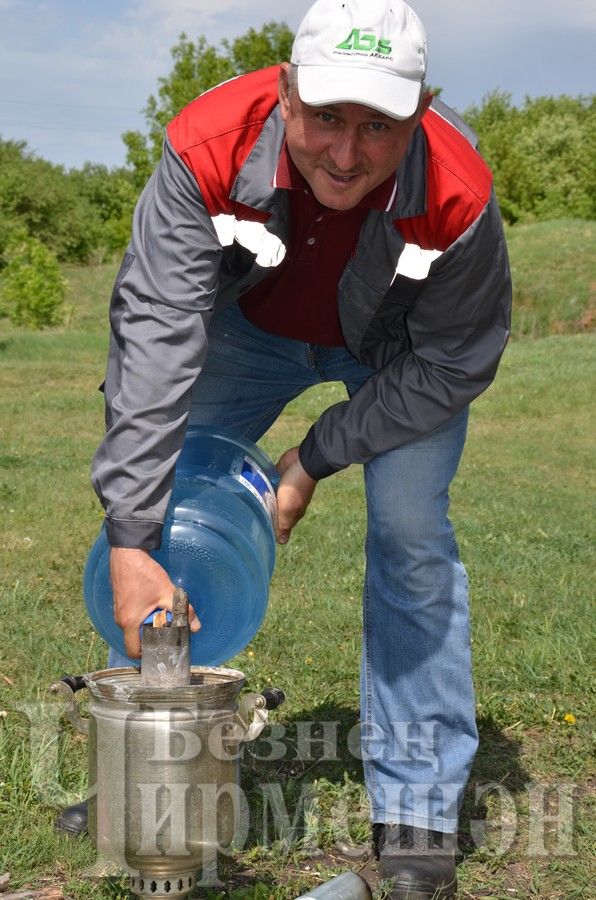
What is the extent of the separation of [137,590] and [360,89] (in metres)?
1.15

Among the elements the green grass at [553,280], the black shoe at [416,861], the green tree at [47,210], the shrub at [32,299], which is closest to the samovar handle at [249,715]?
the black shoe at [416,861]

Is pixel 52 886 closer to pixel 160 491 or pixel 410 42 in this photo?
pixel 160 491

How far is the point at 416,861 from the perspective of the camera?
3.11 metres

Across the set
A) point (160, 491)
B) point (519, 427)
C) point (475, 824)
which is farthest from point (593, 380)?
point (160, 491)

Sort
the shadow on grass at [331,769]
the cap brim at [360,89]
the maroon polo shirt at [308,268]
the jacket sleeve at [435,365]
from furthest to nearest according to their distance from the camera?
the shadow on grass at [331,769], the jacket sleeve at [435,365], the maroon polo shirt at [308,268], the cap brim at [360,89]

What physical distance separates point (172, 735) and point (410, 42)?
1540 millimetres

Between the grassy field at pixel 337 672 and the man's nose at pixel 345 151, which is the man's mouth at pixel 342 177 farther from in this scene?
the grassy field at pixel 337 672

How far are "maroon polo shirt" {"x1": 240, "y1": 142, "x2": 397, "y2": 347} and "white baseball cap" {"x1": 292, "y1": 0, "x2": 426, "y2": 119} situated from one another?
10.9 inches

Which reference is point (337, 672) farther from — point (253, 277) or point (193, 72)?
point (193, 72)

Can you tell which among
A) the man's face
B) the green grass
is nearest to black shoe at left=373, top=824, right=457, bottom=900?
Answer: the man's face

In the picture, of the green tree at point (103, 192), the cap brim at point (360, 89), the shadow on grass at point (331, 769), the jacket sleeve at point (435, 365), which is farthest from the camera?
the green tree at point (103, 192)

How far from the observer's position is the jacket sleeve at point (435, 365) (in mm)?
Answer: 2922

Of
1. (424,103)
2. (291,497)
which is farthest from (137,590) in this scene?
(424,103)

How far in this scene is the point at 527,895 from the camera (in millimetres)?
3074
